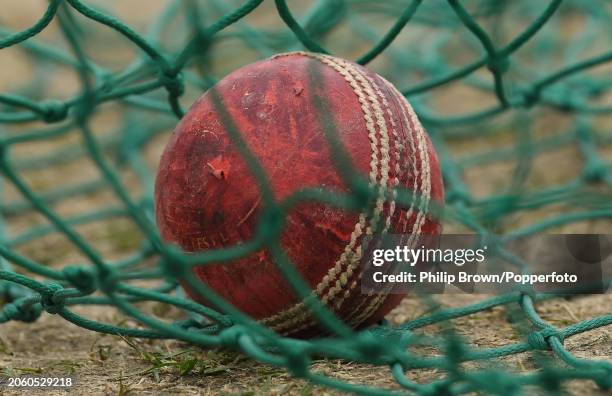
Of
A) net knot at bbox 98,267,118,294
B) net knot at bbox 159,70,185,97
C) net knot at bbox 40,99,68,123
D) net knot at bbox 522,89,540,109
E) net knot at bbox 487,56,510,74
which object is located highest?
net knot at bbox 522,89,540,109

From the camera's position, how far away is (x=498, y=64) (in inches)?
87.7

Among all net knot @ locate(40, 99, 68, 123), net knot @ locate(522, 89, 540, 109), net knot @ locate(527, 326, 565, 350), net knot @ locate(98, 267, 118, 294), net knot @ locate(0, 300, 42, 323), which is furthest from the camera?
net knot @ locate(522, 89, 540, 109)

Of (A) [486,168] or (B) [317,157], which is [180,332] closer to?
(B) [317,157]

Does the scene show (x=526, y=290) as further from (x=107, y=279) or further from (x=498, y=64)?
(x=107, y=279)

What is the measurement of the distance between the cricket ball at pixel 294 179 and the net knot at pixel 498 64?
59cm

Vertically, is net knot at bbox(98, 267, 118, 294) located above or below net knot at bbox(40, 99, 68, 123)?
below

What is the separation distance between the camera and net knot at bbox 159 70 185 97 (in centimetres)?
197

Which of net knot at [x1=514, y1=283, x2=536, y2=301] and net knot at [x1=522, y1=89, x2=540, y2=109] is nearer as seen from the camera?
net knot at [x1=514, y1=283, x2=536, y2=301]

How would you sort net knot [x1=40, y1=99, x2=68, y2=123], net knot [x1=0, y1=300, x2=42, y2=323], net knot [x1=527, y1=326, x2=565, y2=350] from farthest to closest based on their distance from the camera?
net knot [x1=40, y1=99, x2=68, y2=123] < net knot [x1=0, y1=300, x2=42, y2=323] < net knot [x1=527, y1=326, x2=565, y2=350]

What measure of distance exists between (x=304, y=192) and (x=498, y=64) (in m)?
0.89

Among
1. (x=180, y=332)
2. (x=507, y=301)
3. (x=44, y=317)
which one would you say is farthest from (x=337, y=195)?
(x=44, y=317)

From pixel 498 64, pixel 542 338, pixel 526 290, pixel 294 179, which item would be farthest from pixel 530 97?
pixel 294 179

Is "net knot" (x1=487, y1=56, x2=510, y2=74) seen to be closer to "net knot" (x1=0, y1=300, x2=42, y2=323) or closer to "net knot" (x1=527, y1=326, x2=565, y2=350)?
"net knot" (x1=527, y1=326, x2=565, y2=350)

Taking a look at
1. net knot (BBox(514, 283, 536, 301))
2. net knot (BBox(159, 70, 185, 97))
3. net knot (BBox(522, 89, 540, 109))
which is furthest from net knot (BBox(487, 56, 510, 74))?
net knot (BBox(159, 70, 185, 97))
